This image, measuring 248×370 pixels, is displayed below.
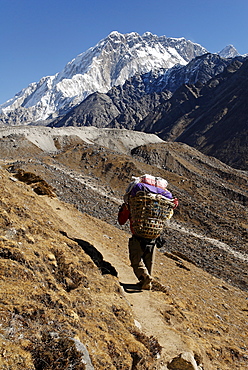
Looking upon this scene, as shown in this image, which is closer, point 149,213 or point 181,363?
point 181,363

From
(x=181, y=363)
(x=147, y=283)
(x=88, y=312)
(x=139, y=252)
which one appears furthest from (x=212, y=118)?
(x=88, y=312)

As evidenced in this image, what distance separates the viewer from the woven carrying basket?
5.88 meters

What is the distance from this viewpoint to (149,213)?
5.92 m

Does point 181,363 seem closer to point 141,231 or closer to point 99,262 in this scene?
point 141,231

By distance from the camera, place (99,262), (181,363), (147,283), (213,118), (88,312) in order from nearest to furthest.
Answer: (88,312)
(181,363)
(99,262)
(147,283)
(213,118)

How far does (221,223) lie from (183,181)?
10.0 m

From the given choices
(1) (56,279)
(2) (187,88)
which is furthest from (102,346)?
(2) (187,88)

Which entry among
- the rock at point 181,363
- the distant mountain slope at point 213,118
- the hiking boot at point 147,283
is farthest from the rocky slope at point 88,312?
the distant mountain slope at point 213,118

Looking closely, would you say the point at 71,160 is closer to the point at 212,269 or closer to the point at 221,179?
the point at 221,179

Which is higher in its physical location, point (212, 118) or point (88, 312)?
point (212, 118)

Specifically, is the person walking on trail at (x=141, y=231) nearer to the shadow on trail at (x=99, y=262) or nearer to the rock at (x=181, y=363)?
the shadow on trail at (x=99, y=262)

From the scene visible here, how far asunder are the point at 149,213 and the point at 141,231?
1.39ft

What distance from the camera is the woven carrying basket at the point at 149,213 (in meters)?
5.88

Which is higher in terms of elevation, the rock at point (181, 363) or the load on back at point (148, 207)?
the load on back at point (148, 207)
